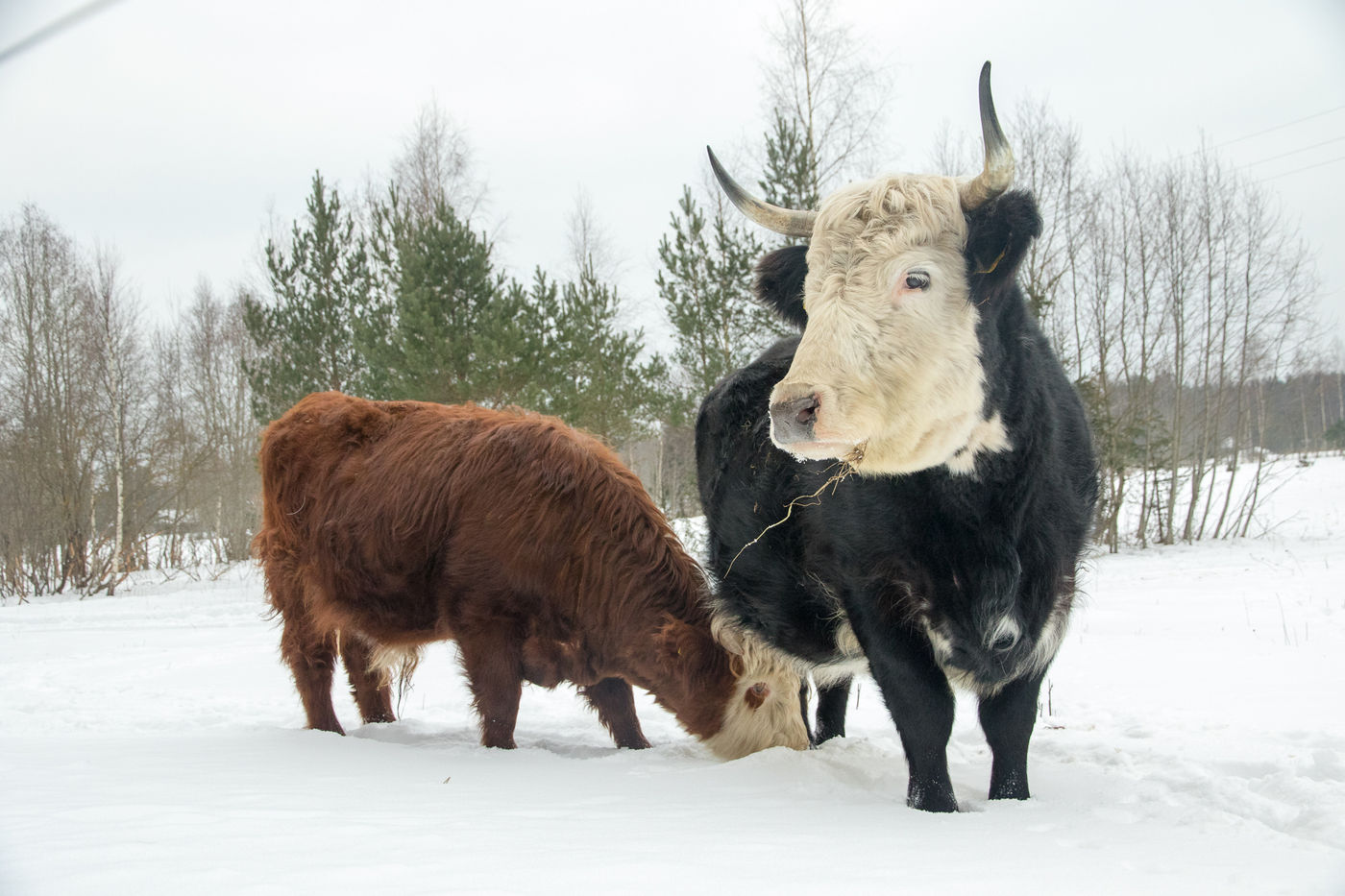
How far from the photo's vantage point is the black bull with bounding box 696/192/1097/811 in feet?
9.60

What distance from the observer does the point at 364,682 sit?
530 cm

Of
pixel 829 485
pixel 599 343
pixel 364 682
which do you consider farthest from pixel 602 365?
pixel 829 485

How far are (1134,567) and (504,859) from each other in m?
16.8

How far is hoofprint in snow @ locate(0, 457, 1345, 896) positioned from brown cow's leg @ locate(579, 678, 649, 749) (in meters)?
0.15

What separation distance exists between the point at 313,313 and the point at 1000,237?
19.3 m

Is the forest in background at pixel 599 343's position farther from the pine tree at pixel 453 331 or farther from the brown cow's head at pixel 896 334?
the brown cow's head at pixel 896 334

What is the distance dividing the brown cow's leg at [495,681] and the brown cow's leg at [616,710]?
48 centimetres

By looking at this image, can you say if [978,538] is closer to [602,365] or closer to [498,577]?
[498,577]

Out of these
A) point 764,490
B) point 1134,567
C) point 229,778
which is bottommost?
point 1134,567

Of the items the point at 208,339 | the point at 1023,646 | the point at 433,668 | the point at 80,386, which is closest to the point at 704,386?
the point at 433,668

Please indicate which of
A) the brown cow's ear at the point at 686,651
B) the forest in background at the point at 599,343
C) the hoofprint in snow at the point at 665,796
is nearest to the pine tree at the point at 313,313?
the forest in background at the point at 599,343

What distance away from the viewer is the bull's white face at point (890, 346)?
102 inches

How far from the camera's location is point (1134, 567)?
53.1ft

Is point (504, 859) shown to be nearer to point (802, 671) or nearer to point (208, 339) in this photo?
point (802, 671)
